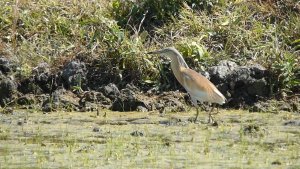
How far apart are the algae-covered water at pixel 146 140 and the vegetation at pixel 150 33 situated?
1240mm

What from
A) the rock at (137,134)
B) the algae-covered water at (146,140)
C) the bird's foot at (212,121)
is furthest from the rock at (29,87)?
the rock at (137,134)

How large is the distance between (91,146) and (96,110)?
233 cm

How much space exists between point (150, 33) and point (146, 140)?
165 inches

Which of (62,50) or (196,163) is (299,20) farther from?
(196,163)

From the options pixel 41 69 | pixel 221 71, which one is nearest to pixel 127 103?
pixel 221 71

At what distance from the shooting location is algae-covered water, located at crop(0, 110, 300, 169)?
8445mm

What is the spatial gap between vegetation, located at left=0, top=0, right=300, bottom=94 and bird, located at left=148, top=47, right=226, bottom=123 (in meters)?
0.69

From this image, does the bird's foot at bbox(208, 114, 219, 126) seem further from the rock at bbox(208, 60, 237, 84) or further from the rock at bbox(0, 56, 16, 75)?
the rock at bbox(0, 56, 16, 75)

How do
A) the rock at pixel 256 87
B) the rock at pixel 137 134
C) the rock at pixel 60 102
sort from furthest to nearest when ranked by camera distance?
the rock at pixel 256 87 < the rock at pixel 60 102 < the rock at pixel 137 134

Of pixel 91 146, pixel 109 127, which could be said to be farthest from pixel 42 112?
pixel 91 146

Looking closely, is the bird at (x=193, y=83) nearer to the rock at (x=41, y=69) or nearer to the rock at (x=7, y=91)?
the rock at (x=41, y=69)

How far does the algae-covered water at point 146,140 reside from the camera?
332 inches

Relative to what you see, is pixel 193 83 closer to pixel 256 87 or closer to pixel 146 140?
pixel 256 87

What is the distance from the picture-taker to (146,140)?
9.48 m
